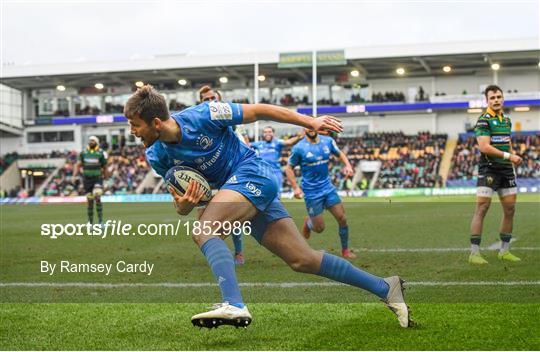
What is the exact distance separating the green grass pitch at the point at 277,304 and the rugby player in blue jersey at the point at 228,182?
1.26 ft

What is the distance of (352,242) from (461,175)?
106ft

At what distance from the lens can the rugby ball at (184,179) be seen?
528 cm

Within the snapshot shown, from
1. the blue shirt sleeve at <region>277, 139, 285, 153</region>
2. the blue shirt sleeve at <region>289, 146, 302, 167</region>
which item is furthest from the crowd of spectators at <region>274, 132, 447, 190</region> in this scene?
the blue shirt sleeve at <region>289, 146, 302, 167</region>

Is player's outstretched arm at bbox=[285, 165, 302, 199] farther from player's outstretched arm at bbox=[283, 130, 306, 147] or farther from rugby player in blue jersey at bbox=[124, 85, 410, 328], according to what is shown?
rugby player in blue jersey at bbox=[124, 85, 410, 328]

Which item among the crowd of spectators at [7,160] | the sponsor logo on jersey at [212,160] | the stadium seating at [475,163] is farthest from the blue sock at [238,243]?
the crowd of spectators at [7,160]

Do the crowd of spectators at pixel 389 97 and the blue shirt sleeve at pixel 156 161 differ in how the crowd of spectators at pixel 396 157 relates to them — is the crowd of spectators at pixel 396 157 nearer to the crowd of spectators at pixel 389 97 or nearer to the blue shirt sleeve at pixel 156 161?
the crowd of spectators at pixel 389 97

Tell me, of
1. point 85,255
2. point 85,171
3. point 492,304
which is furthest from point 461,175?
point 492,304

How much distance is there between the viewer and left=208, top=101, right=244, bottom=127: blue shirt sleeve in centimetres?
536

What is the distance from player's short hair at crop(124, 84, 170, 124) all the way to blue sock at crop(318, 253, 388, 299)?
1704 mm

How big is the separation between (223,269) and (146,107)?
1283 millimetres

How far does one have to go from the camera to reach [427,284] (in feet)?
26.7

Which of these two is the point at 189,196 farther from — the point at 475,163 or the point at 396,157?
the point at 396,157

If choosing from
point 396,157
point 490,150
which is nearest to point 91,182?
point 490,150

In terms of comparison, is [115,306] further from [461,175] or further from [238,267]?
[461,175]
